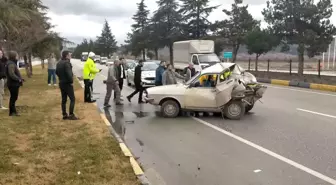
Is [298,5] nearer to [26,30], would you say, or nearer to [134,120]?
[26,30]

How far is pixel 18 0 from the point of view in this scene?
57.5 ft

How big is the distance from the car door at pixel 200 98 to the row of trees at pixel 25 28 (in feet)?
18.7

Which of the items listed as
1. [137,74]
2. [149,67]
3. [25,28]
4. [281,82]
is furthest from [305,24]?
[25,28]

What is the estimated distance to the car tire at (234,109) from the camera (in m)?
10.1

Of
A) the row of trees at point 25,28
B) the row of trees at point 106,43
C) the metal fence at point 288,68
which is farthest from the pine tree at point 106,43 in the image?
the row of trees at point 25,28

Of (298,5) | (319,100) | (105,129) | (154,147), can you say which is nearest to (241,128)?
(154,147)

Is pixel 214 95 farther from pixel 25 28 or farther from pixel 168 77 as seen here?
pixel 25 28

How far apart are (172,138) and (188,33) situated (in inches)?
1818

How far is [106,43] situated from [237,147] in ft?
354

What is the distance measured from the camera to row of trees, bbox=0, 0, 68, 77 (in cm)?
1102

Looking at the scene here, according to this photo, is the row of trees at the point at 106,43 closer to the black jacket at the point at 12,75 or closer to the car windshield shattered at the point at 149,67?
the car windshield shattered at the point at 149,67

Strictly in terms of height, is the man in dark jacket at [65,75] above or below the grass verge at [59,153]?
above

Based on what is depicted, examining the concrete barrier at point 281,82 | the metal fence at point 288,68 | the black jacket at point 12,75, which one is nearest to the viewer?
the black jacket at point 12,75

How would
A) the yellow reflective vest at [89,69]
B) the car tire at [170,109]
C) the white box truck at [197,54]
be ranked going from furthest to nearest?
the white box truck at [197,54]
the yellow reflective vest at [89,69]
the car tire at [170,109]
